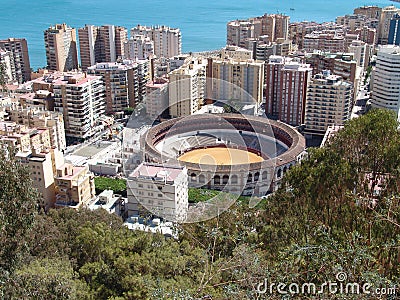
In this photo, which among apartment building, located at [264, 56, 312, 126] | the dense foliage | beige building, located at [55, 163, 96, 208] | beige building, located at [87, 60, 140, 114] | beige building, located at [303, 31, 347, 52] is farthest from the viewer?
beige building, located at [303, 31, 347, 52]

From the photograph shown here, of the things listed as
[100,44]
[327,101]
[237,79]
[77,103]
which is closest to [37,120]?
[77,103]

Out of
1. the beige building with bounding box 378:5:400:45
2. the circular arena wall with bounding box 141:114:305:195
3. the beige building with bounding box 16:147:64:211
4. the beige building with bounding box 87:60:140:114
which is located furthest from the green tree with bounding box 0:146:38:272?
the beige building with bounding box 378:5:400:45

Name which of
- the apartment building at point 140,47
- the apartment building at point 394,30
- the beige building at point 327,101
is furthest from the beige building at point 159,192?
the apartment building at point 394,30

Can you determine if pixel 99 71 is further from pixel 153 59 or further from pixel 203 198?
pixel 203 198

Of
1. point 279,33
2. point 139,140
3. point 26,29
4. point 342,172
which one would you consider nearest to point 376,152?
point 342,172

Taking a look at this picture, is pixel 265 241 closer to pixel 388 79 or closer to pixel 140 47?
pixel 388 79

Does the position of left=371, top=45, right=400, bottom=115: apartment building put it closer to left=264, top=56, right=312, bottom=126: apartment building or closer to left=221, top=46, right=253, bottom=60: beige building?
left=264, top=56, right=312, bottom=126: apartment building

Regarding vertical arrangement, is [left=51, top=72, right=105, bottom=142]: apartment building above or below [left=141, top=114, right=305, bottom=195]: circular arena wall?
above
